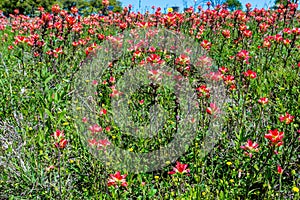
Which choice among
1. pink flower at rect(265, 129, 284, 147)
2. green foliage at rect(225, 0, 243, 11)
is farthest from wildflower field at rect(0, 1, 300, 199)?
green foliage at rect(225, 0, 243, 11)

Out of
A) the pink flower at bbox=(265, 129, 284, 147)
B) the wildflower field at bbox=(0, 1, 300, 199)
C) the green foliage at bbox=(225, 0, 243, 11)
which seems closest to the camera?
the pink flower at bbox=(265, 129, 284, 147)

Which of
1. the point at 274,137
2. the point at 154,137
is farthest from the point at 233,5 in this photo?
the point at 274,137

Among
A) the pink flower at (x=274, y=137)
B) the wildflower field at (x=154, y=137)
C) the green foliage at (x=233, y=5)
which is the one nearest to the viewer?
the pink flower at (x=274, y=137)

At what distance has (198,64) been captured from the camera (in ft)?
13.1

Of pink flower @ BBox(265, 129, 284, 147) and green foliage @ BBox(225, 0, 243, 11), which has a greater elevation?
green foliage @ BBox(225, 0, 243, 11)

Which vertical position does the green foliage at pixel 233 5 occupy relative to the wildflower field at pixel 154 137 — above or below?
above

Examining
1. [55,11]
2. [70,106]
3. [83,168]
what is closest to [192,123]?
[83,168]

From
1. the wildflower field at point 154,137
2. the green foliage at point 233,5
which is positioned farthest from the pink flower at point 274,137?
the green foliage at point 233,5

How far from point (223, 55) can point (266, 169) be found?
2.89 m

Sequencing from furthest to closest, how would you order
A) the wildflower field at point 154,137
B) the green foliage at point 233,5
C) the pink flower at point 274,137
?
the green foliage at point 233,5
the wildflower field at point 154,137
the pink flower at point 274,137

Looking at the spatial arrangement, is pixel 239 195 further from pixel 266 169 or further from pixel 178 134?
pixel 178 134

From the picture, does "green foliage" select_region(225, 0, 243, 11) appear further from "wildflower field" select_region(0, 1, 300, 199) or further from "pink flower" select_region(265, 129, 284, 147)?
"pink flower" select_region(265, 129, 284, 147)

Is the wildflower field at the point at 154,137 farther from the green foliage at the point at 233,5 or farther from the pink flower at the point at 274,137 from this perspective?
the green foliage at the point at 233,5

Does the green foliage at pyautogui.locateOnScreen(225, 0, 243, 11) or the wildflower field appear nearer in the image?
the wildflower field
